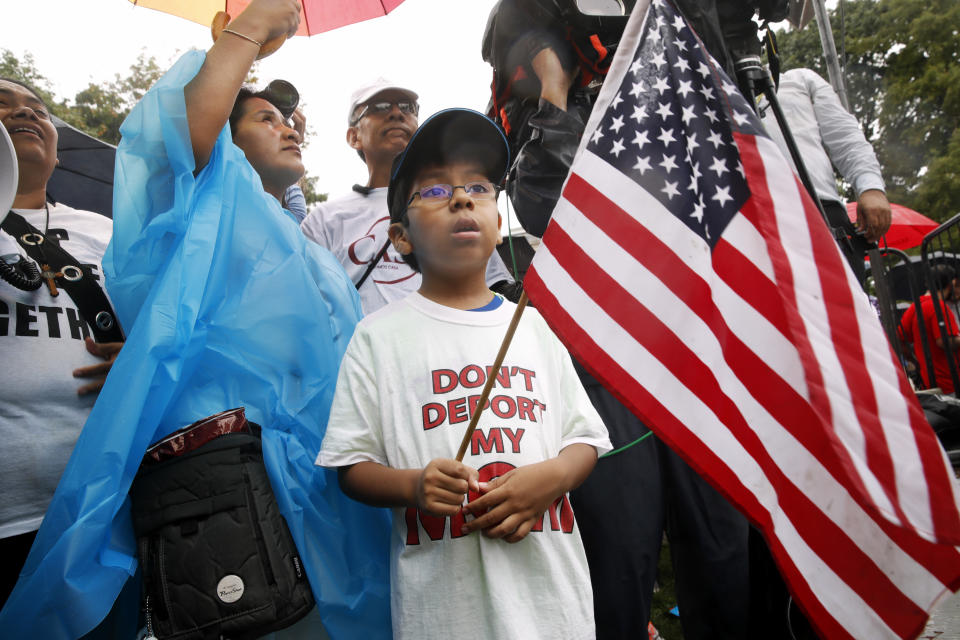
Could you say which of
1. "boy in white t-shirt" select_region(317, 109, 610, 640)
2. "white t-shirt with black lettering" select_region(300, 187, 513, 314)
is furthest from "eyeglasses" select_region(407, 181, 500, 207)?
"white t-shirt with black lettering" select_region(300, 187, 513, 314)

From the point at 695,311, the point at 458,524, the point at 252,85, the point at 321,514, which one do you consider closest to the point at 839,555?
the point at 695,311

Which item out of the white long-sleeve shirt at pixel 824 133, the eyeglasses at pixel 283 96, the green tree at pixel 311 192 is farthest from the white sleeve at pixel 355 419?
the green tree at pixel 311 192

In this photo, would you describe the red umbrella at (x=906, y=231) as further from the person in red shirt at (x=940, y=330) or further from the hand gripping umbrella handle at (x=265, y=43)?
the hand gripping umbrella handle at (x=265, y=43)

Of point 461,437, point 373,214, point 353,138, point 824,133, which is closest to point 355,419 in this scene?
point 461,437

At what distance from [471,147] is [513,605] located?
4.18 ft

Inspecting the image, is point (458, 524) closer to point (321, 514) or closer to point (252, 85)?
point (321, 514)

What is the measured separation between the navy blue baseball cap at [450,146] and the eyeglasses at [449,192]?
8 centimetres

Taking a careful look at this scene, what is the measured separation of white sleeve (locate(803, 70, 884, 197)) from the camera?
3.11 meters

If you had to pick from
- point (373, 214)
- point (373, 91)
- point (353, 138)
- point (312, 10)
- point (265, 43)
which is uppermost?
point (312, 10)

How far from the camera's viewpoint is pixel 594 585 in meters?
1.81

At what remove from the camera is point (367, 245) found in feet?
8.75

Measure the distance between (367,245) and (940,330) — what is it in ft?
17.0

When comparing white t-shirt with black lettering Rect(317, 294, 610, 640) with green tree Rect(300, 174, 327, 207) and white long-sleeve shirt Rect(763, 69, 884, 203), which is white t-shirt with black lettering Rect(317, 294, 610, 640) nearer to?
white long-sleeve shirt Rect(763, 69, 884, 203)

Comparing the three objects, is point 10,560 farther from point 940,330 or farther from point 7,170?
point 940,330
